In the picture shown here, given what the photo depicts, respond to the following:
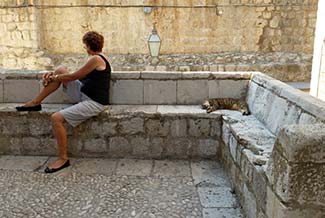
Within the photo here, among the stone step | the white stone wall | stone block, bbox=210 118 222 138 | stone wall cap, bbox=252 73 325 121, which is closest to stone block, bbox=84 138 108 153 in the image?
the stone step

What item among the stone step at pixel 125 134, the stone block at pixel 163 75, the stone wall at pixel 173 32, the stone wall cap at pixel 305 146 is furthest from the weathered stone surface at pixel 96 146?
the stone wall at pixel 173 32

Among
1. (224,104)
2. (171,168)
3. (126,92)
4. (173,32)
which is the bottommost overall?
(171,168)

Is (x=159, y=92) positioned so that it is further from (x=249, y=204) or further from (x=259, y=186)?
(x=259, y=186)

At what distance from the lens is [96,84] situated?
3.15 meters

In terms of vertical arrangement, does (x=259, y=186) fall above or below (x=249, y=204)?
above

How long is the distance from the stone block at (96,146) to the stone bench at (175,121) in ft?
0.03

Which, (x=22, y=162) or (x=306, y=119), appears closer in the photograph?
(x=306, y=119)

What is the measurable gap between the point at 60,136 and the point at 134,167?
0.78 meters

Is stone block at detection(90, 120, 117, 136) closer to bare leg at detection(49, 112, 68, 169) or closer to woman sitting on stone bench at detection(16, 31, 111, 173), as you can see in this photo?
woman sitting on stone bench at detection(16, 31, 111, 173)

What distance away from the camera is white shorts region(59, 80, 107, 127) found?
304 centimetres

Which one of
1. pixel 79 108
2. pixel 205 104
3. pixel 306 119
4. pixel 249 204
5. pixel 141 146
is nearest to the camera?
pixel 306 119

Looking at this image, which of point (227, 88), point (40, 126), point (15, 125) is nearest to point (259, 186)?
point (227, 88)

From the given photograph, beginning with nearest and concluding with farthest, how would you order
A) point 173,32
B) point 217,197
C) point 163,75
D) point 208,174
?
1. point 217,197
2. point 208,174
3. point 163,75
4. point 173,32

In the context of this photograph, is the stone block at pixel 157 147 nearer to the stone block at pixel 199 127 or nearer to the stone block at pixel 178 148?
the stone block at pixel 178 148
